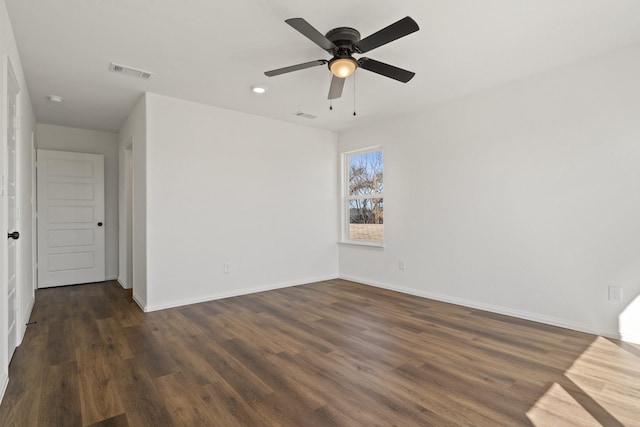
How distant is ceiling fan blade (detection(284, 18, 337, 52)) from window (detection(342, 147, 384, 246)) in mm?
2892

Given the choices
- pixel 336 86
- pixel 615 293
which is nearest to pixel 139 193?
pixel 336 86

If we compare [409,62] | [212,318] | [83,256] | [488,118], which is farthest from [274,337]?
[83,256]

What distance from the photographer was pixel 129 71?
3.24 meters

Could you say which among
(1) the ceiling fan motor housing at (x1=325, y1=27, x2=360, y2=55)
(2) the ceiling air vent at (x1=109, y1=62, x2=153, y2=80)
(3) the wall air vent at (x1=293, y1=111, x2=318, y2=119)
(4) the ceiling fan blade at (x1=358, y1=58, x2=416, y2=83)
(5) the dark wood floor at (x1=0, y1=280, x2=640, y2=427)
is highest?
(3) the wall air vent at (x1=293, y1=111, x2=318, y2=119)

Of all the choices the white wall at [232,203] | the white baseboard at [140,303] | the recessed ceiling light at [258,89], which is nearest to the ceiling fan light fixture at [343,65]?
the recessed ceiling light at [258,89]

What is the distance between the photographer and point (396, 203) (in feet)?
15.8

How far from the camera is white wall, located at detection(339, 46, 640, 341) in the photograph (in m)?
2.91

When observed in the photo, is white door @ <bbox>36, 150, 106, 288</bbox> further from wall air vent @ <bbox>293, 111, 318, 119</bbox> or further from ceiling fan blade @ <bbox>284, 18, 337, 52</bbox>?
ceiling fan blade @ <bbox>284, 18, 337, 52</bbox>

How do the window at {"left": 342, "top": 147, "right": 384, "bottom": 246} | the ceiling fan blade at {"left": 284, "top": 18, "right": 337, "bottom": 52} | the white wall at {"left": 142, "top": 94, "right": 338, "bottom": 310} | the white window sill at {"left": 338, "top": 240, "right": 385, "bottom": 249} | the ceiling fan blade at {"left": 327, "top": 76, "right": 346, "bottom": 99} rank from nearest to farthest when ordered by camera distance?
the ceiling fan blade at {"left": 284, "top": 18, "right": 337, "bottom": 52}
the ceiling fan blade at {"left": 327, "top": 76, "right": 346, "bottom": 99}
the white wall at {"left": 142, "top": 94, "right": 338, "bottom": 310}
the white window sill at {"left": 338, "top": 240, "right": 385, "bottom": 249}
the window at {"left": 342, "top": 147, "right": 384, "bottom": 246}

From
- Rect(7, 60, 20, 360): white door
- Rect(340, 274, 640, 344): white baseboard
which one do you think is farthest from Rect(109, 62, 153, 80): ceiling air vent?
Rect(340, 274, 640, 344): white baseboard

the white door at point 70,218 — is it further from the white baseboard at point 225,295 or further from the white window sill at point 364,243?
the white window sill at point 364,243

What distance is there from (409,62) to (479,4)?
0.86m

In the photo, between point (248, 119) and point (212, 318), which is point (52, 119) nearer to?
point (248, 119)

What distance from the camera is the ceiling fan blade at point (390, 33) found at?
2016 millimetres
